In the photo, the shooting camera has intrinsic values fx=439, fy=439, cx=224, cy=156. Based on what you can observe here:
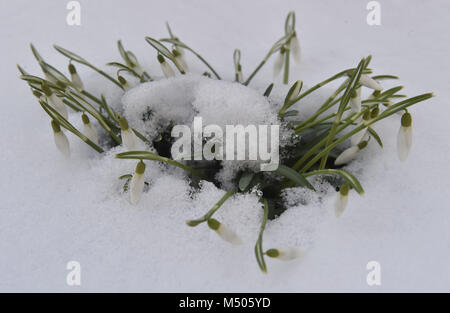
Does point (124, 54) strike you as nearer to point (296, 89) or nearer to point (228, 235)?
point (296, 89)

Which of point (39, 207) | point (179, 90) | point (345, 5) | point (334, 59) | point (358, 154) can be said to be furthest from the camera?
point (345, 5)

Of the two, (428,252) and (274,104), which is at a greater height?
(274,104)

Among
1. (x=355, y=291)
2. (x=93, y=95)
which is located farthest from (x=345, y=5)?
(x=355, y=291)

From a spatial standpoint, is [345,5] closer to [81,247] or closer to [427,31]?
[427,31]
